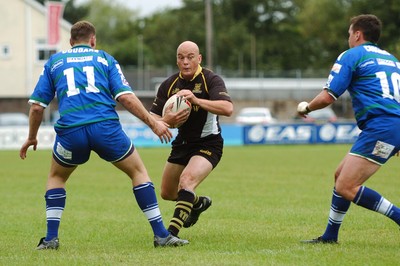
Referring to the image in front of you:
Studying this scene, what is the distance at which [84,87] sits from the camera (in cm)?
798

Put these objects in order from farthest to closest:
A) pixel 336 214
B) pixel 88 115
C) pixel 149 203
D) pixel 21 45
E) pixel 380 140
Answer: pixel 21 45 → pixel 336 214 → pixel 149 203 → pixel 88 115 → pixel 380 140

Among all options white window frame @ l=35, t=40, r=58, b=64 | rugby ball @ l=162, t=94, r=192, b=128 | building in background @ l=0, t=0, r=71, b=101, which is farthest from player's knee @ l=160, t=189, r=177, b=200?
white window frame @ l=35, t=40, r=58, b=64

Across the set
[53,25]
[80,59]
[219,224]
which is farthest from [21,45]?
[80,59]

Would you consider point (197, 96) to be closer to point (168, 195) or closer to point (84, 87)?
point (168, 195)

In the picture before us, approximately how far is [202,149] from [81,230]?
2.04 metres

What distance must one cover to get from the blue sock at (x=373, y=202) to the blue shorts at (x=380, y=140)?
1.01ft

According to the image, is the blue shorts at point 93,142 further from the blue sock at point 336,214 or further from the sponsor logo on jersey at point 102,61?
the blue sock at point 336,214

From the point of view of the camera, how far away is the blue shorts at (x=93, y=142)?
25.9 feet

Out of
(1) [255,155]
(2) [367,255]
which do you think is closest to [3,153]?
(1) [255,155]

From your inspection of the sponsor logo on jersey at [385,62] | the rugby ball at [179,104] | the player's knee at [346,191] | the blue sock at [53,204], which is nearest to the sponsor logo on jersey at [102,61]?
the rugby ball at [179,104]

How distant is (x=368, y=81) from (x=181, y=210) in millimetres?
2397

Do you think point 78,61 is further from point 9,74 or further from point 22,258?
point 9,74

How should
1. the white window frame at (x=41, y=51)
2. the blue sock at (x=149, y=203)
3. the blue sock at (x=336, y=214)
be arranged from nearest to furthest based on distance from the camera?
the blue sock at (x=149, y=203)
the blue sock at (x=336, y=214)
the white window frame at (x=41, y=51)

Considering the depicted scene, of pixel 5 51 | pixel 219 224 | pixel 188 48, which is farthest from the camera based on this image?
pixel 5 51
